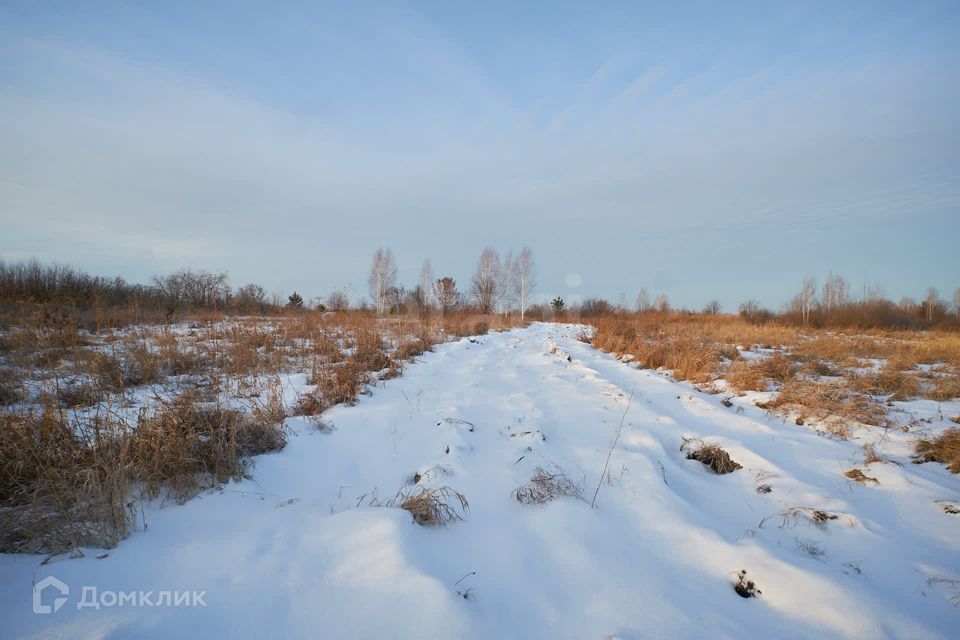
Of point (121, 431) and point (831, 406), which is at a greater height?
point (121, 431)

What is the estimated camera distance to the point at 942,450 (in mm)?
2900

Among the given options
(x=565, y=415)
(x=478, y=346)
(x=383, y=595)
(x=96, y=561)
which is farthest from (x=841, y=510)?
(x=478, y=346)

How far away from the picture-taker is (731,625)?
1451 millimetres

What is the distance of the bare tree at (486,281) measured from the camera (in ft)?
117

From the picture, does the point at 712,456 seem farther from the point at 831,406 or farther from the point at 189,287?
the point at 189,287

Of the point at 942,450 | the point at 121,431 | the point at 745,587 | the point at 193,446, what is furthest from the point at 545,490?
the point at 942,450

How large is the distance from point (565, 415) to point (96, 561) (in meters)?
3.56

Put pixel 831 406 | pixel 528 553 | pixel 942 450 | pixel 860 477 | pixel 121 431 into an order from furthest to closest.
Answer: pixel 831 406, pixel 942 450, pixel 860 477, pixel 121 431, pixel 528 553

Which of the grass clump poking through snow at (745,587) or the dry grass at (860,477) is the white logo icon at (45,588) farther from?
the dry grass at (860,477)

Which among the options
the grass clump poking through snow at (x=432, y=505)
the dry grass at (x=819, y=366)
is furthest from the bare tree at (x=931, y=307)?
the grass clump poking through snow at (x=432, y=505)

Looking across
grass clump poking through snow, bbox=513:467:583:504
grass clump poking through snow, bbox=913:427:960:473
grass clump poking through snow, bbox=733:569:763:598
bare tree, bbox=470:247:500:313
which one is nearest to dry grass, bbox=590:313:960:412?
grass clump poking through snow, bbox=913:427:960:473

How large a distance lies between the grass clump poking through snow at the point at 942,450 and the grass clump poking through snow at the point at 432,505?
3799 mm

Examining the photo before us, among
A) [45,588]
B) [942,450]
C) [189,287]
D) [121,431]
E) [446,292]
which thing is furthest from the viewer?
[446,292]

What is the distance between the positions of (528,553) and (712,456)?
2.03m
